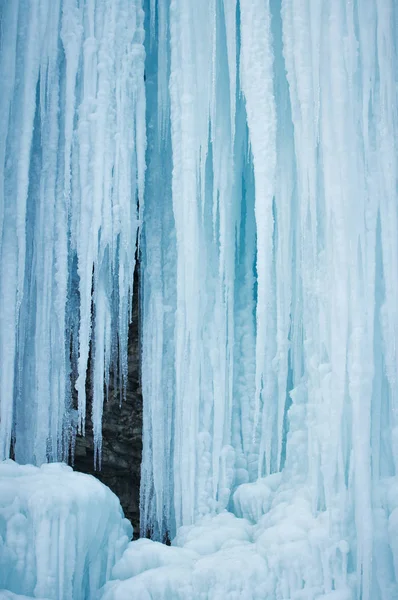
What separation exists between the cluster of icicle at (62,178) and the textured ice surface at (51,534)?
1493 millimetres

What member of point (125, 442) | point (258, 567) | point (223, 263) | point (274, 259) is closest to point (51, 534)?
point (258, 567)

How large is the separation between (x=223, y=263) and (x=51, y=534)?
242 cm

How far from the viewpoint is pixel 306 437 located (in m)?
5.18

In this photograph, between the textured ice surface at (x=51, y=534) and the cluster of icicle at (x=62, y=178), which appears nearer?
the textured ice surface at (x=51, y=534)

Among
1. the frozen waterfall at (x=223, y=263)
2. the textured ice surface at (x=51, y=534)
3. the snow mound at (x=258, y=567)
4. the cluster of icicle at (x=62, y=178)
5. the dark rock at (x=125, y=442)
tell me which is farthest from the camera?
the dark rock at (x=125, y=442)

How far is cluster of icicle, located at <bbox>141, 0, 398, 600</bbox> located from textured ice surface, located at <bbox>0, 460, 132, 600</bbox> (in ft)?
3.86

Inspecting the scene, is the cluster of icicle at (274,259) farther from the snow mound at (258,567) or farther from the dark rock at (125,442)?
the dark rock at (125,442)

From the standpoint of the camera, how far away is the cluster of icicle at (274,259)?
4.54 metres

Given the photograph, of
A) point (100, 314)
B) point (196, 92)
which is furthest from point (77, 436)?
point (196, 92)

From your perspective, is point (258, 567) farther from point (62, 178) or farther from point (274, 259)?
point (62, 178)

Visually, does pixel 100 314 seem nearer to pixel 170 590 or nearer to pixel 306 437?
pixel 306 437

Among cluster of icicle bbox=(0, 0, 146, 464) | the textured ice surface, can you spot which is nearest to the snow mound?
the textured ice surface

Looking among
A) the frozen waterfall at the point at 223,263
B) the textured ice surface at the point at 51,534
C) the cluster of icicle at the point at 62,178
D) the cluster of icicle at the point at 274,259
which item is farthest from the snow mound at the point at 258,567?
the cluster of icicle at the point at 62,178

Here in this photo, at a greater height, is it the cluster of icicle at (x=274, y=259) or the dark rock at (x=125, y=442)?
the cluster of icicle at (x=274, y=259)
